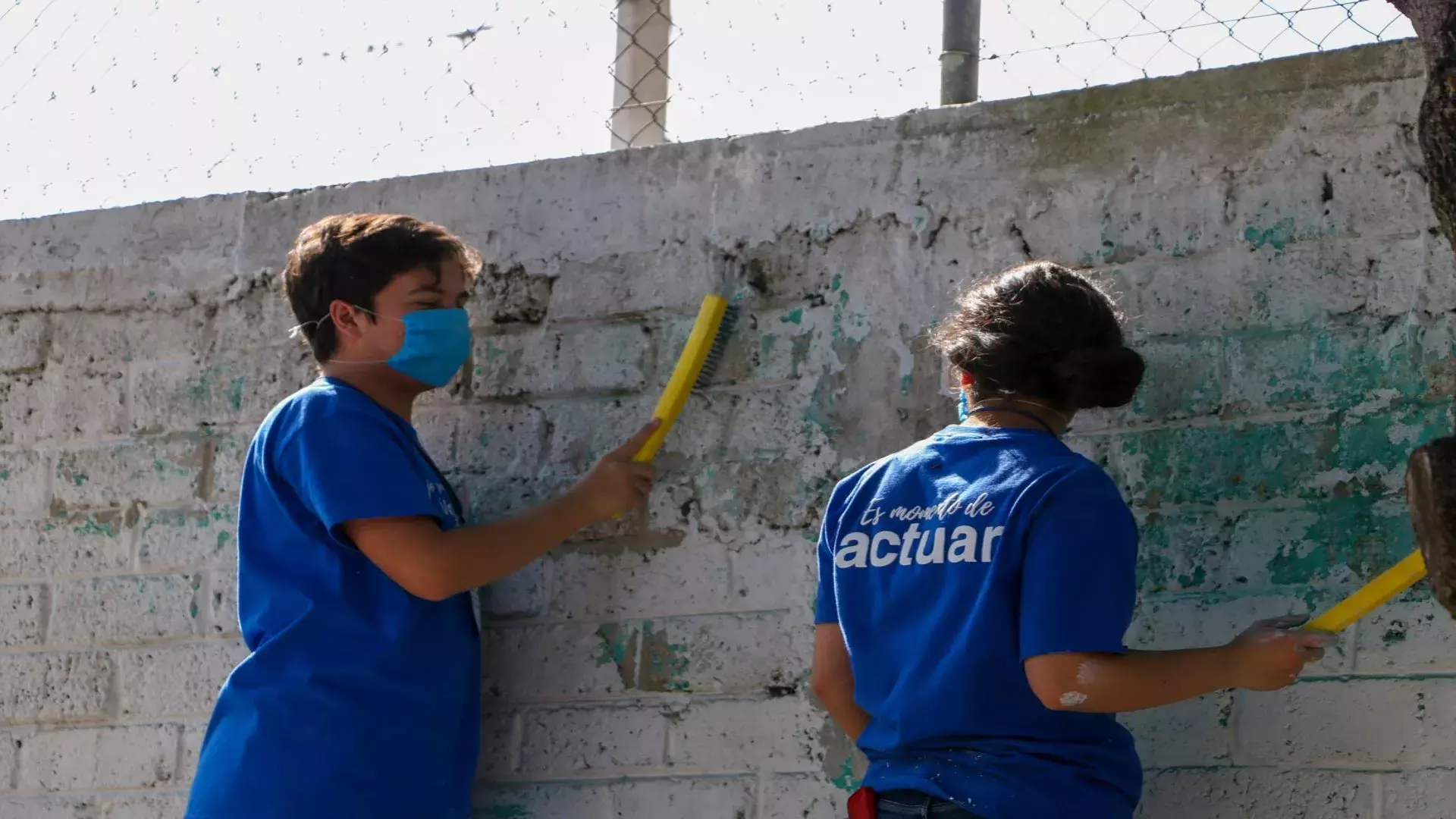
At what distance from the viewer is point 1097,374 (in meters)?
2.16

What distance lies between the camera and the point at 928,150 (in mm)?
2803

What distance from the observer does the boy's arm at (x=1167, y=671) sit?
1961 millimetres

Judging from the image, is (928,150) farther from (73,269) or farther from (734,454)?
(73,269)

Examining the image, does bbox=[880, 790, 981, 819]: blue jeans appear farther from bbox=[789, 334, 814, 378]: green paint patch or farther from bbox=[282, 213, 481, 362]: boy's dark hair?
bbox=[282, 213, 481, 362]: boy's dark hair

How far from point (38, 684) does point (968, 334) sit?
1.91 meters

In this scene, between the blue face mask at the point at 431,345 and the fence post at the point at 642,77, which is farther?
the fence post at the point at 642,77

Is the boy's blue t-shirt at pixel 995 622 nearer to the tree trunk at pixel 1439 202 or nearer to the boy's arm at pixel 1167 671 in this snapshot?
the boy's arm at pixel 1167 671

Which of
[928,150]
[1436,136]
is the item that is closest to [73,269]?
[928,150]

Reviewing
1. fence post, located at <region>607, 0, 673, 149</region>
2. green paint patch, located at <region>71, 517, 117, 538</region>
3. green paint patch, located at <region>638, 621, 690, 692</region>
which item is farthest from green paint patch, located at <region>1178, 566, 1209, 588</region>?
green paint patch, located at <region>71, 517, 117, 538</region>

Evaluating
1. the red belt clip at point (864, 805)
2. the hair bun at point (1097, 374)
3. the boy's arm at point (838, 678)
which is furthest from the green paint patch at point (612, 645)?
the hair bun at point (1097, 374)

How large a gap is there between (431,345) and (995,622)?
1080mm

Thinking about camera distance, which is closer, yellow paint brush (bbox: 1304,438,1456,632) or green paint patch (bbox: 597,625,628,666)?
yellow paint brush (bbox: 1304,438,1456,632)

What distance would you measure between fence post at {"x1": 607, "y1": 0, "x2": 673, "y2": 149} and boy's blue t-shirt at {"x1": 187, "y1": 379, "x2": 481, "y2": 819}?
2.49 ft

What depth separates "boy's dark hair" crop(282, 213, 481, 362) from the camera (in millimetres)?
2725
